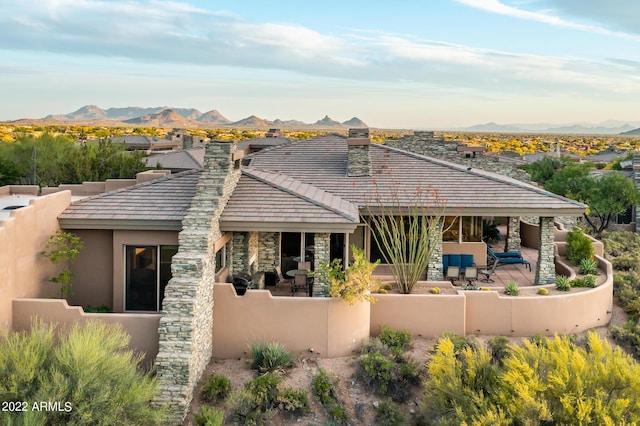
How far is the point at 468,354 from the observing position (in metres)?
11.9

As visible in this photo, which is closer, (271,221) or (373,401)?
(373,401)

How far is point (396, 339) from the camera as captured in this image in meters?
15.4

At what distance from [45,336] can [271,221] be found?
607 cm

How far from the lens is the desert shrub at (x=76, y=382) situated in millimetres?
10438

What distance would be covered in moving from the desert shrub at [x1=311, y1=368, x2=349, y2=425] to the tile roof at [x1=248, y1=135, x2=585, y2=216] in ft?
23.3

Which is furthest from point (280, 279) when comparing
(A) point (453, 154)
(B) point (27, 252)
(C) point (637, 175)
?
(C) point (637, 175)

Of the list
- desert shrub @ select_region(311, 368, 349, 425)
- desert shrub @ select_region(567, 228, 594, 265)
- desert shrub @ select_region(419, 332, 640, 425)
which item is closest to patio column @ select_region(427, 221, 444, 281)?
desert shrub @ select_region(567, 228, 594, 265)

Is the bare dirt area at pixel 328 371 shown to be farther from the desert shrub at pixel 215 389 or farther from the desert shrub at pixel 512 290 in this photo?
the desert shrub at pixel 512 290

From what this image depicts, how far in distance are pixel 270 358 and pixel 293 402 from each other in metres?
1.26

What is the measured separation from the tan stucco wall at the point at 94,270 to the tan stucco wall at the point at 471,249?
10.8m

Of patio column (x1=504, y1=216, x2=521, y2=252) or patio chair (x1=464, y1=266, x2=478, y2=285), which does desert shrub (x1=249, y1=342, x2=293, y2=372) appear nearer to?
patio chair (x1=464, y1=266, x2=478, y2=285)

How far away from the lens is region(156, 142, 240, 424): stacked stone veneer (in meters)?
13.1

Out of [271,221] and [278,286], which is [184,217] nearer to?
[271,221]

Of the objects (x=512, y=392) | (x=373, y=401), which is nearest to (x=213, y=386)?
(x=373, y=401)
